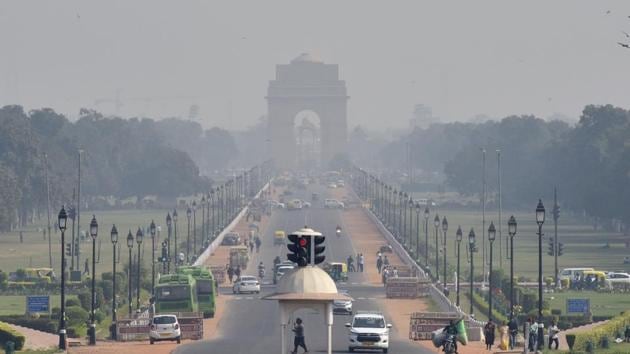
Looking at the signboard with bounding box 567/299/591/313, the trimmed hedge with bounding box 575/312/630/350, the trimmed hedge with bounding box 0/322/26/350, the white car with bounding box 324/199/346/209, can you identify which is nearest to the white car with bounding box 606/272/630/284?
the signboard with bounding box 567/299/591/313

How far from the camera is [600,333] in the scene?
51.7 metres

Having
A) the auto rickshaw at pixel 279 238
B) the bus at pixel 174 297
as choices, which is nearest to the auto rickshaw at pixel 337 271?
the bus at pixel 174 297

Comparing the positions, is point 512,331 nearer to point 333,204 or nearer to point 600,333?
point 600,333

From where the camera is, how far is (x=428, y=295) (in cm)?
7600

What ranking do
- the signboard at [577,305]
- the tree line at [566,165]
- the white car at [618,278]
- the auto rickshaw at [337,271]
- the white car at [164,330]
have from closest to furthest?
the white car at [164,330], the signboard at [577,305], the white car at [618,278], the auto rickshaw at [337,271], the tree line at [566,165]

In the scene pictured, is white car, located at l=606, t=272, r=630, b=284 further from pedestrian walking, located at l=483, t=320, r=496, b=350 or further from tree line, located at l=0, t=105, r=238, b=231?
tree line, located at l=0, t=105, r=238, b=231

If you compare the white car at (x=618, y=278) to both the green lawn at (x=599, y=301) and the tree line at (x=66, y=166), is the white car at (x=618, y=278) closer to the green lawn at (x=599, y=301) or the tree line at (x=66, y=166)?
the green lawn at (x=599, y=301)

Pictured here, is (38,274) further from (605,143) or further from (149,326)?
(605,143)

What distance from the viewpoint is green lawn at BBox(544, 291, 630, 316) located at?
6819cm

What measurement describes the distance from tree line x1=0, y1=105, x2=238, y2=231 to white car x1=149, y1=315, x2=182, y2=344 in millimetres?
62375

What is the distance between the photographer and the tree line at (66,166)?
137625 mm

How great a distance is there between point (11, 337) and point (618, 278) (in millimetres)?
34178

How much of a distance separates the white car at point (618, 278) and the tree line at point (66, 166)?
153ft

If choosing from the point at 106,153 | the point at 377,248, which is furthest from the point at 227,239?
the point at 106,153
